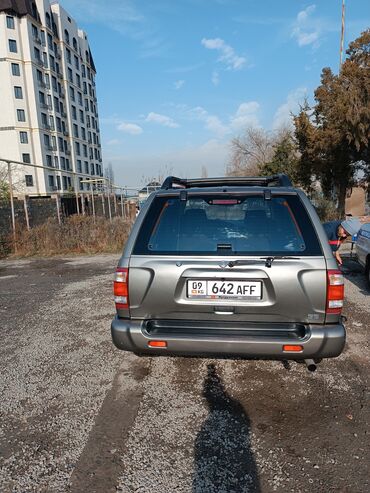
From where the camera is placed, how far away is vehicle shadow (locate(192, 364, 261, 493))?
Result: 199 cm

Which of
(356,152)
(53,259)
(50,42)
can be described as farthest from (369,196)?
(50,42)

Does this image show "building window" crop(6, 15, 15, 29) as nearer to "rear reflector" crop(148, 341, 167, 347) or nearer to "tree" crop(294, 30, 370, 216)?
"tree" crop(294, 30, 370, 216)

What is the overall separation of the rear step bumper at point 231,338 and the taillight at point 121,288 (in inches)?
6.5

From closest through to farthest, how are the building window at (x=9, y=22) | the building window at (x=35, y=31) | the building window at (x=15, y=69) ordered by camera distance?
the building window at (x=9, y=22) → the building window at (x=15, y=69) → the building window at (x=35, y=31)

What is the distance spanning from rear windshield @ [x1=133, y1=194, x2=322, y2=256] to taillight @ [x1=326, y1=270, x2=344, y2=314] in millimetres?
202

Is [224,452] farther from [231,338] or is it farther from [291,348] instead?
[291,348]

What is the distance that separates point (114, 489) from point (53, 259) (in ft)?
30.8

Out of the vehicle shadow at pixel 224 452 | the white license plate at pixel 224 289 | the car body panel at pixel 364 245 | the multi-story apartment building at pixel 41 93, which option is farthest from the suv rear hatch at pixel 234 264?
the multi-story apartment building at pixel 41 93

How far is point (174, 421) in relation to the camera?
8.52ft

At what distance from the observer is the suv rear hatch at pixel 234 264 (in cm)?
244

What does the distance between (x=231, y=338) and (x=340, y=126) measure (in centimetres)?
1550

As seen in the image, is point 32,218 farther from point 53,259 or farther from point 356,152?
point 356,152

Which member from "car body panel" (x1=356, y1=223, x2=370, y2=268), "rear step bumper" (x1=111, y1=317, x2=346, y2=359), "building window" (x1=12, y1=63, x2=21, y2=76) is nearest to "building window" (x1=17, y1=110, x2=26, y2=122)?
"building window" (x1=12, y1=63, x2=21, y2=76)

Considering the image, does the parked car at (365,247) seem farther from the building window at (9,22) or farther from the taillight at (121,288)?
the building window at (9,22)
